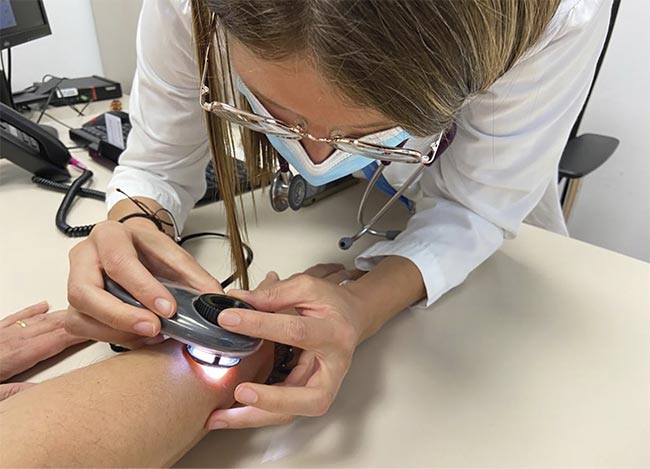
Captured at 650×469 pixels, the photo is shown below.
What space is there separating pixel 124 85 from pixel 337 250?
3.75ft

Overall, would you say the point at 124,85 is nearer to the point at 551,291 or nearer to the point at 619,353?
the point at 551,291

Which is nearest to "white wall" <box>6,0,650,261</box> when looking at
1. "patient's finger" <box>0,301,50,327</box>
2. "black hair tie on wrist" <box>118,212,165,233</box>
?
"black hair tie on wrist" <box>118,212,165,233</box>

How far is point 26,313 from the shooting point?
614mm

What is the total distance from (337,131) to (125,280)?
0.86ft

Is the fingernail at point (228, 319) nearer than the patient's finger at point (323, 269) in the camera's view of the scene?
Yes

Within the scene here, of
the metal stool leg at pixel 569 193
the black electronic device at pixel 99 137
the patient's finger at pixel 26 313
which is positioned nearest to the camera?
the patient's finger at pixel 26 313

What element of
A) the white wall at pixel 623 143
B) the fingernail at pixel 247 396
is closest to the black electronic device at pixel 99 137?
the fingernail at pixel 247 396

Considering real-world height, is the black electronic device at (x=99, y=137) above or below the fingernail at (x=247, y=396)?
above

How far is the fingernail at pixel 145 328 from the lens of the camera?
489mm

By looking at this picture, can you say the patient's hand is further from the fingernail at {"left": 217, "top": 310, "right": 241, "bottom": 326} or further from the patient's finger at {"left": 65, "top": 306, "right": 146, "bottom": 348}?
the fingernail at {"left": 217, "top": 310, "right": 241, "bottom": 326}

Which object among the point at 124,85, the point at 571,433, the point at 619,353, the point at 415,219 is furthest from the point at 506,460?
the point at 124,85

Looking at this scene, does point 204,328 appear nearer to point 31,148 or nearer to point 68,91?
point 31,148

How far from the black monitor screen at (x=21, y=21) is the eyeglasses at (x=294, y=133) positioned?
855mm

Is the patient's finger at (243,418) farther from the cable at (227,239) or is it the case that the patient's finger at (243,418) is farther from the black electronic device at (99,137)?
the black electronic device at (99,137)
